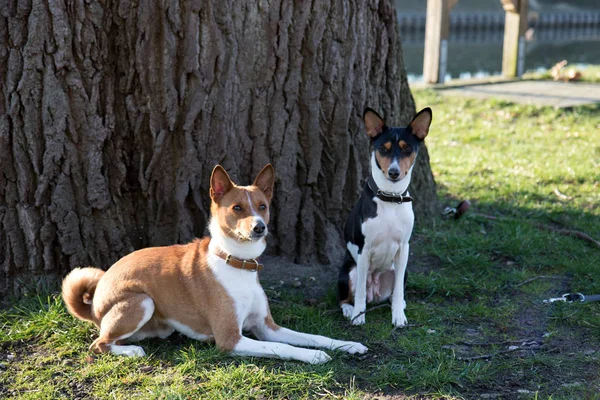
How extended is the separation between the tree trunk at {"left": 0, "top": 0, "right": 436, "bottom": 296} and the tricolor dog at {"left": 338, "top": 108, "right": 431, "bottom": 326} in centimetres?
76

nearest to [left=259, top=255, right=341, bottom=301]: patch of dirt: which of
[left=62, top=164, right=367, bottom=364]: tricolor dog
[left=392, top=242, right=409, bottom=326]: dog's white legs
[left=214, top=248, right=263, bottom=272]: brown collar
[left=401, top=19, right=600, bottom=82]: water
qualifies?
[left=392, top=242, right=409, bottom=326]: dog's white legs

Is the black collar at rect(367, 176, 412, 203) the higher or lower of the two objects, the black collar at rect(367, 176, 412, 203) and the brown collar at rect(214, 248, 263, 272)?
the higher

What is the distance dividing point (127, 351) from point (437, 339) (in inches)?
77.0

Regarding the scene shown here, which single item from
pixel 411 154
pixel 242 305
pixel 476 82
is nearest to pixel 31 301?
pixel 242 305

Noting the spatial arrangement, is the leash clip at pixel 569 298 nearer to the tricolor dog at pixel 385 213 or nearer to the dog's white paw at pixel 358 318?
the tricolor dog at pixel 385 213

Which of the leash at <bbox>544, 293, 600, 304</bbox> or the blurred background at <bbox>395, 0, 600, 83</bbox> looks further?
the blurred background at <bbox>395, 0, 600, 83</bbox>

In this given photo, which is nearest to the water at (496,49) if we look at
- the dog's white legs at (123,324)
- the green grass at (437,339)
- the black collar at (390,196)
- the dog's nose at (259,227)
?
the green grass at (437,339)

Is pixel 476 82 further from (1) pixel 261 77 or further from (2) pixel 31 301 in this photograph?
(2) pixel 31 301

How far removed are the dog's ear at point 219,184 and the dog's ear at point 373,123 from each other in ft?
3.44

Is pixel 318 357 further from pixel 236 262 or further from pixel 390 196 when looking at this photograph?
pixel 390 196

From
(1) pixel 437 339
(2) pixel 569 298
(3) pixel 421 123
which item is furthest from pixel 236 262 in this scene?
(2) pixel 569 298

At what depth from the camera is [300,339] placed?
14.8ft

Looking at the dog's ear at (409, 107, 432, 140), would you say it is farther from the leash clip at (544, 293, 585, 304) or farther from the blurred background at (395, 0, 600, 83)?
the blurred background at (395, 0, 600, 83)

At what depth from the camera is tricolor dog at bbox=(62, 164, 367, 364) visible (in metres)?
4.33
